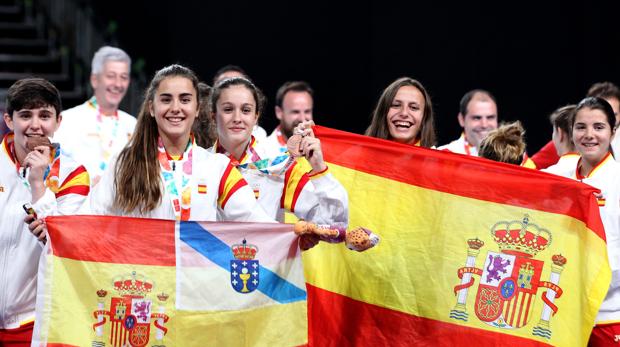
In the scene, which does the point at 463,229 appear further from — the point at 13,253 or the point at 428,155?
the point at 13,253

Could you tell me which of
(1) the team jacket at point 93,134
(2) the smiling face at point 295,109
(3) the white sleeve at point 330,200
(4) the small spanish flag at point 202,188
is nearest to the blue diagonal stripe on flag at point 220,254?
(4) the small spanish flag at point 202,188

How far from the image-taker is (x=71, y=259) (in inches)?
159

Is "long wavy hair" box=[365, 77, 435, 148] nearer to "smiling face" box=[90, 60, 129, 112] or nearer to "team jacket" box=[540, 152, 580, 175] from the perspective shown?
"team jacket" box=[540, 152, 580, 175]

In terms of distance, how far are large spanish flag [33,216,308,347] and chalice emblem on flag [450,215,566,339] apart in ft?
Result: 2.56

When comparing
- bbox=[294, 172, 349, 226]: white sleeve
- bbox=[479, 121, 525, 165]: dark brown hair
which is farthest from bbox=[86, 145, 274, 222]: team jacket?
bbox=[479, 121, 525, 165]: dark brown hair

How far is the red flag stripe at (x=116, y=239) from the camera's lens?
4043 mm

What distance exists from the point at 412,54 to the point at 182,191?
570 cm

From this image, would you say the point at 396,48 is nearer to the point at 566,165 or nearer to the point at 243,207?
the point at 566,165

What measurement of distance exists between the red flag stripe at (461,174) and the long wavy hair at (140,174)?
81 cm

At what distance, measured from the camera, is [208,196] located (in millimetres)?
4184

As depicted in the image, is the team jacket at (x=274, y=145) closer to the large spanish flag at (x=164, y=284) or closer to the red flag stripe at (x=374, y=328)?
the red flag stripe at (x=374, y=328)

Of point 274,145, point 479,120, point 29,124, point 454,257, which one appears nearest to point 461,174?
point 454,257

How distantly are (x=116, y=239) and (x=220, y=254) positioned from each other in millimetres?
409

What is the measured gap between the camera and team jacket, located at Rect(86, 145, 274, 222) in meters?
4.16
